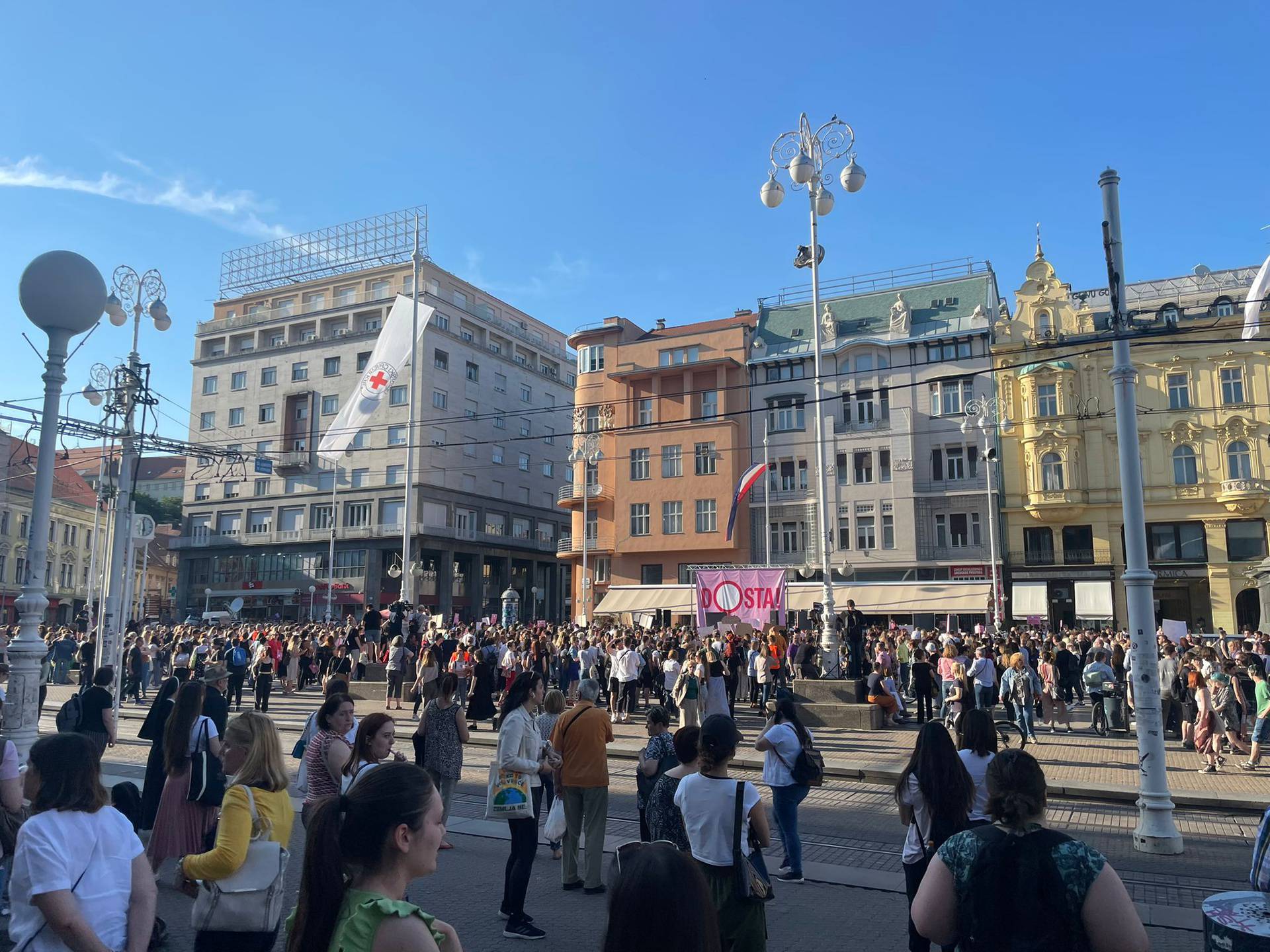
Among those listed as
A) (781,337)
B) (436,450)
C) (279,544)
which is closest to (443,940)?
(781,337)

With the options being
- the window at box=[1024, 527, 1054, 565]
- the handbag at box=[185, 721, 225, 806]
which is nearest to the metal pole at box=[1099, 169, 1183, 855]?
the handbag at box=[185, 721, 225, 806]

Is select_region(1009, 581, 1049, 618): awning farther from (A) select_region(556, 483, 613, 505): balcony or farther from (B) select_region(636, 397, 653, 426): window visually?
(A) select_region(556, 483, 613, 505): balcony

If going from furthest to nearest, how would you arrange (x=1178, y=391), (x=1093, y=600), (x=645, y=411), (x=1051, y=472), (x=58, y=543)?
1. (x=58, y=543)
2. (x=645, y=411)
3. (x=1051, y=472)
4. (x=1178, y=391)
5. (x=1093, y=600)

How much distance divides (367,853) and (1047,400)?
46501mm

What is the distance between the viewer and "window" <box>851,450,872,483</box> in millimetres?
46616

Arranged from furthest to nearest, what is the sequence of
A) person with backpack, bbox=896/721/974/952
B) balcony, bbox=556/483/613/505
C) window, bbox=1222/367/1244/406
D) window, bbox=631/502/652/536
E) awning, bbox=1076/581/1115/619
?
balcony, bbox=556/483/613/505, window, bbox=631/502/652/536, window, bbox=1222/367/1244/406, awning, bbox=1076/581/1115/619, person with backpack, bbox=896/721/974/952

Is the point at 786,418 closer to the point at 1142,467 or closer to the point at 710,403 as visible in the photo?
the point at 710,403

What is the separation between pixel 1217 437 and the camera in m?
41.7

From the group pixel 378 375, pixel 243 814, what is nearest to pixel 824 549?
pixel 243 814

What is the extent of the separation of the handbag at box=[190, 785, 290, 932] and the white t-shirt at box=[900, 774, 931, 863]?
11.2 ft

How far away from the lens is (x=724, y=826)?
4598mm

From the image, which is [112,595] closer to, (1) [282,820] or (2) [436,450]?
(1) [282,820]

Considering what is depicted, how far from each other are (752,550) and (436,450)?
83.0 ft

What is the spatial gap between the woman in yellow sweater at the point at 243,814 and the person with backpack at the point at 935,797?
332 cm
